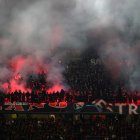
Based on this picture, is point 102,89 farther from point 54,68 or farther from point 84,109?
point 54,68

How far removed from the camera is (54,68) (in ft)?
124

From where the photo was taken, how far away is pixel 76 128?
2592cm

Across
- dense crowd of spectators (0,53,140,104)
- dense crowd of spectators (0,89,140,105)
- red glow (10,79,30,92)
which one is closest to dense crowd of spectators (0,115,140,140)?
dense crowd of spectators (0,89,140,105)

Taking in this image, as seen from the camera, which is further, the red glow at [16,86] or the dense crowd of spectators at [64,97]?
the red glow at [16,86]

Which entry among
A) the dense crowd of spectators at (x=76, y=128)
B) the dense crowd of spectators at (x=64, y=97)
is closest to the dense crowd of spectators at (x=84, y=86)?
the dense crowd of spectators at (x=64, y=97)

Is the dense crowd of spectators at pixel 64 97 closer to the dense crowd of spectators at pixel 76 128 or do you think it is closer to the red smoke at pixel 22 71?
the dense crowd of spectators at pixel 76 128

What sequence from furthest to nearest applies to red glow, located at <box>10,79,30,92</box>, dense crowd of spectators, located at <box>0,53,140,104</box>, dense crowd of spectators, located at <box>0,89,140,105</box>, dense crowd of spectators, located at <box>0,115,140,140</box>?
red glow, located at <box>10,79,30,92</box>, dense crowd of spectators, located at <box>0,53,140,104</box>, dense crowd of spectators, located at <box>0,89,140,105</box>, dense crowd of spectators, located at <box>0,115,140,140</box>

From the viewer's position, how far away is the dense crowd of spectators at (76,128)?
2517 cm

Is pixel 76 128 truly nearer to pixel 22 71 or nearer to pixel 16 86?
pixel 16 86

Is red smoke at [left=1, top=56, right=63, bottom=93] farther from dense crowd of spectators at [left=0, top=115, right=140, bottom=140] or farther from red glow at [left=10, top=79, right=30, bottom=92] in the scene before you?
dense crowd of spectators at [left=0, top=115, right=140, bottom=140]

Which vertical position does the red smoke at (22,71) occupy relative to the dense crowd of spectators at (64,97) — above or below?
above

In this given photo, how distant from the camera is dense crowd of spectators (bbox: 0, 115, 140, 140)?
25.2m

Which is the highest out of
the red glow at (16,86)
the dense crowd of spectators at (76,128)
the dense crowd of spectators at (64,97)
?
the red glow at (16,86)

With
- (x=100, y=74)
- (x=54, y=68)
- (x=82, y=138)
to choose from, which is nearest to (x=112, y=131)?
(x=82, y=138)
